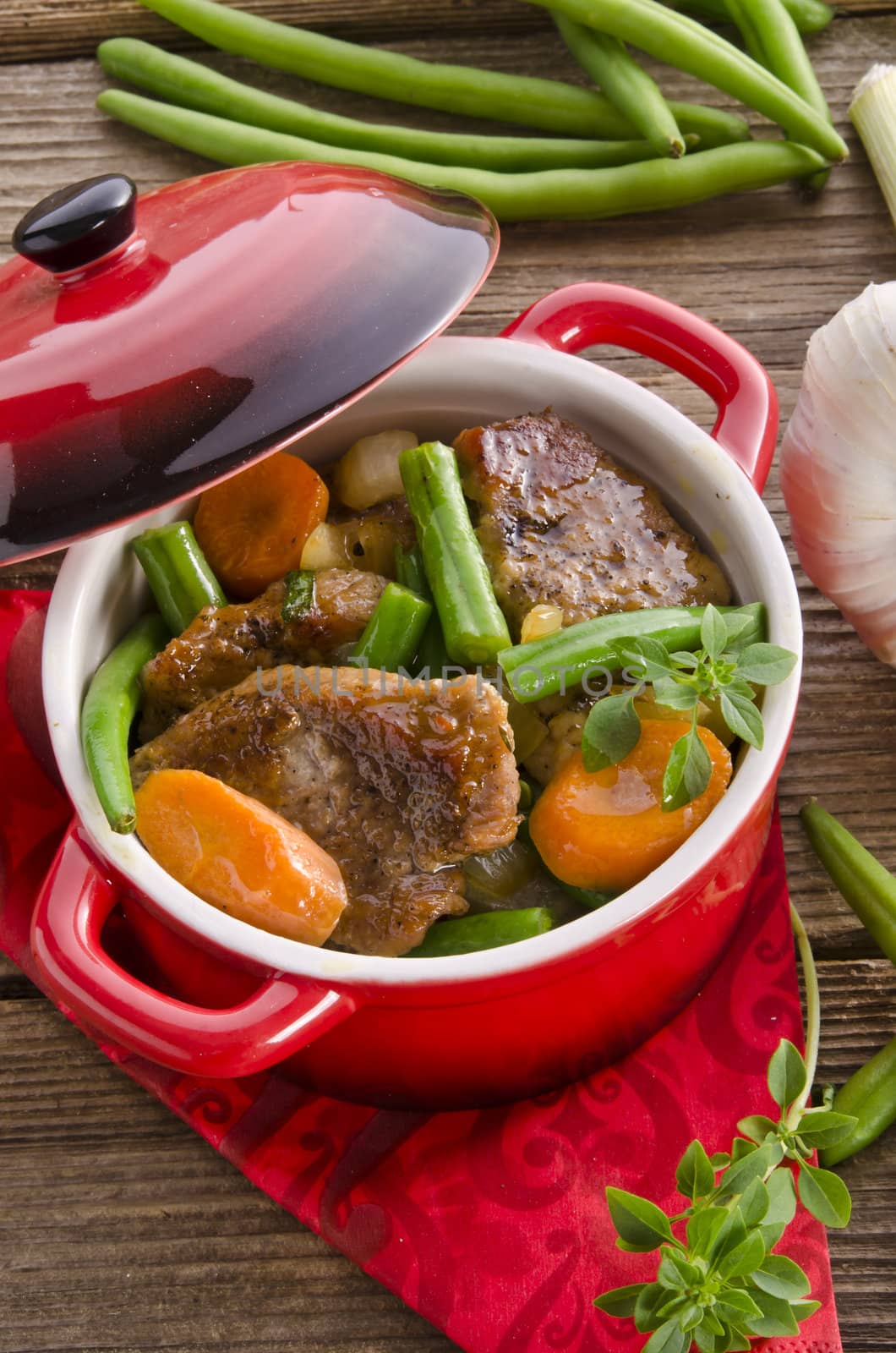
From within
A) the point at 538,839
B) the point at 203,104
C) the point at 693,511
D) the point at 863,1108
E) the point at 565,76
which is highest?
the point at 203,104

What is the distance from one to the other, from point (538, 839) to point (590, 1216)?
0.55 meters

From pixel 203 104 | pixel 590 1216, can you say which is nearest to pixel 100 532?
pixel 590 1216

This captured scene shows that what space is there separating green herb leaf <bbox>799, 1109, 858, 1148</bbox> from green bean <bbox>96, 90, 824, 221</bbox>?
6.02ft

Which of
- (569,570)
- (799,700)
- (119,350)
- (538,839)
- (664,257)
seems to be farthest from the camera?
(664,257)

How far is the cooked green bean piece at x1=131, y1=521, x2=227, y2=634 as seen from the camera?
1897 millimetres

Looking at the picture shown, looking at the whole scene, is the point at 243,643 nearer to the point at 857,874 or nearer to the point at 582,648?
the point at 582,648

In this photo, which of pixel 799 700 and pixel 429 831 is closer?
pixel 429 831

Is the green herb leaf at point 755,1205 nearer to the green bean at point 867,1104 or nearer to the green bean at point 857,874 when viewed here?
the green bean at point 867,1104

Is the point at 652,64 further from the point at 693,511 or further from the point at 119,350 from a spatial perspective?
the point at 119,350

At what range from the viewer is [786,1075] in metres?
1.67

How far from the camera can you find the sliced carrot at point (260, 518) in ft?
6.51

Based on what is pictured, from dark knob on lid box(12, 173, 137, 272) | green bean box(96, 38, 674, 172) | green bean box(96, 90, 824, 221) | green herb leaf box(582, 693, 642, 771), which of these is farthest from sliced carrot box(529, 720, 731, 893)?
green bean box(96, 38, 674, 172)

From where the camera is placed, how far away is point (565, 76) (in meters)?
2.81

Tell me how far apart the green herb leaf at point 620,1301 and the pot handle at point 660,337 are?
A: 3.80 feet
